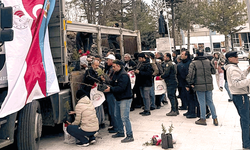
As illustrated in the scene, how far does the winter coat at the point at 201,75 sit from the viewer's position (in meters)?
6.48

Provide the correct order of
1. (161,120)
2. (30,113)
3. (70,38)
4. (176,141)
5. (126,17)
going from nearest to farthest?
(30,113) → (176,141) → (161,120) → (70,38) → (126,17)

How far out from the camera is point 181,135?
19.6ft

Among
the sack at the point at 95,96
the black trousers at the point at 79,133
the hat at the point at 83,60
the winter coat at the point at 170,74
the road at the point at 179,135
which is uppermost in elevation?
the hat at the point at 83,60

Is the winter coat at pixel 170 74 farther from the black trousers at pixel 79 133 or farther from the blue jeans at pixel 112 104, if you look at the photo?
the black trousers at pixel 79 133

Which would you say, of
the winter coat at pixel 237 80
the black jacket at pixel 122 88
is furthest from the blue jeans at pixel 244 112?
the black jacket at pixel 122 88

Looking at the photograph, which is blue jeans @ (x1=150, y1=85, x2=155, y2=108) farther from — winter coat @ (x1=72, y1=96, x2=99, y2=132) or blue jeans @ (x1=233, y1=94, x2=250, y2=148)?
blue jeans @ (x1=233, y1=94, x2=250, y2=148)

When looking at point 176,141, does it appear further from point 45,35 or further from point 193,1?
point 193,1

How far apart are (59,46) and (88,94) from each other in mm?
1240

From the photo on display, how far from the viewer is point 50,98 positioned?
5191 mm

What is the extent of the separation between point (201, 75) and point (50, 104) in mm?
3710

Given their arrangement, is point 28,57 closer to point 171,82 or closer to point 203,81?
point 203,81

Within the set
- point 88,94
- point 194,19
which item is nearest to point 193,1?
point 194,19

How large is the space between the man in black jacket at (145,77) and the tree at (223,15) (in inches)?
1074

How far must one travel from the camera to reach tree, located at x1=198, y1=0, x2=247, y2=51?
107 feet
